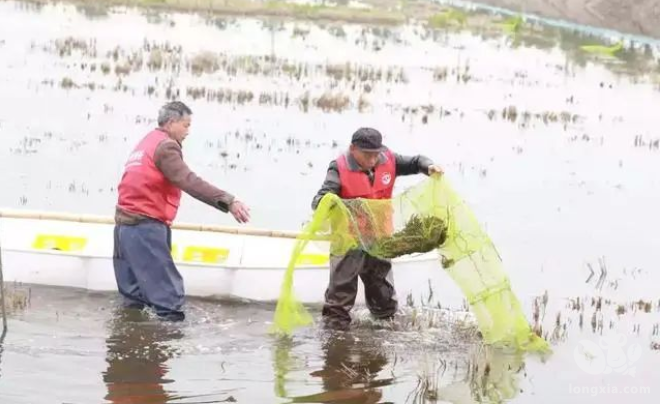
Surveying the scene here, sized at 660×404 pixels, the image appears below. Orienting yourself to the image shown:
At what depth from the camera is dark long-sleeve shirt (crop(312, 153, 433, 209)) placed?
953 centimetres

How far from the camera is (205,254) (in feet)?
36.6

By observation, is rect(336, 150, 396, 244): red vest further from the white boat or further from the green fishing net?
the white boat

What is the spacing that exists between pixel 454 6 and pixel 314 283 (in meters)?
42.7

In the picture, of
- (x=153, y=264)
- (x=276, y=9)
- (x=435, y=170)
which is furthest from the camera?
(x=276, y=9)

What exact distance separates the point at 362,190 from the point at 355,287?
0.73 meters

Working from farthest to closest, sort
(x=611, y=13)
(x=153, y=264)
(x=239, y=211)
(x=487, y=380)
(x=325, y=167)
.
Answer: (x=611, y=13)
(x=325, y=167)
(x=153, y=264)
(x=239, y=211)
(x=487, y=380)

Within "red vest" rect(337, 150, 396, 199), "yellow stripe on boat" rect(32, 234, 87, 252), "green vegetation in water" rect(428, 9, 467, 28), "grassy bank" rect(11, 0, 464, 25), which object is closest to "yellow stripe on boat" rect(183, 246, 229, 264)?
"yellow stripe on boat" rect(32, 234, 87, 252)

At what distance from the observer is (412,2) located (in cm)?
5244

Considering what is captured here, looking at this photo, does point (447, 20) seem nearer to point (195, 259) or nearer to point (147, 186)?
point (195, 259)

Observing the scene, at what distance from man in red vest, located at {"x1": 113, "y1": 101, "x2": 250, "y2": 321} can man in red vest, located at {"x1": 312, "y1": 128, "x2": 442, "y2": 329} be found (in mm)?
750

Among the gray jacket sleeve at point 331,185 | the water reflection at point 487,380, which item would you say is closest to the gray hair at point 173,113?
the gray jacket sleeve at point 331,185

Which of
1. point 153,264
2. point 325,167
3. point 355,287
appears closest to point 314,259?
point 355,287

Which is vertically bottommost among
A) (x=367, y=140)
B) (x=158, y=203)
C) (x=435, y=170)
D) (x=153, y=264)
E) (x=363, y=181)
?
(x=153, y=264)

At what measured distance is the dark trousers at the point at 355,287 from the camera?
9680 millimetres
